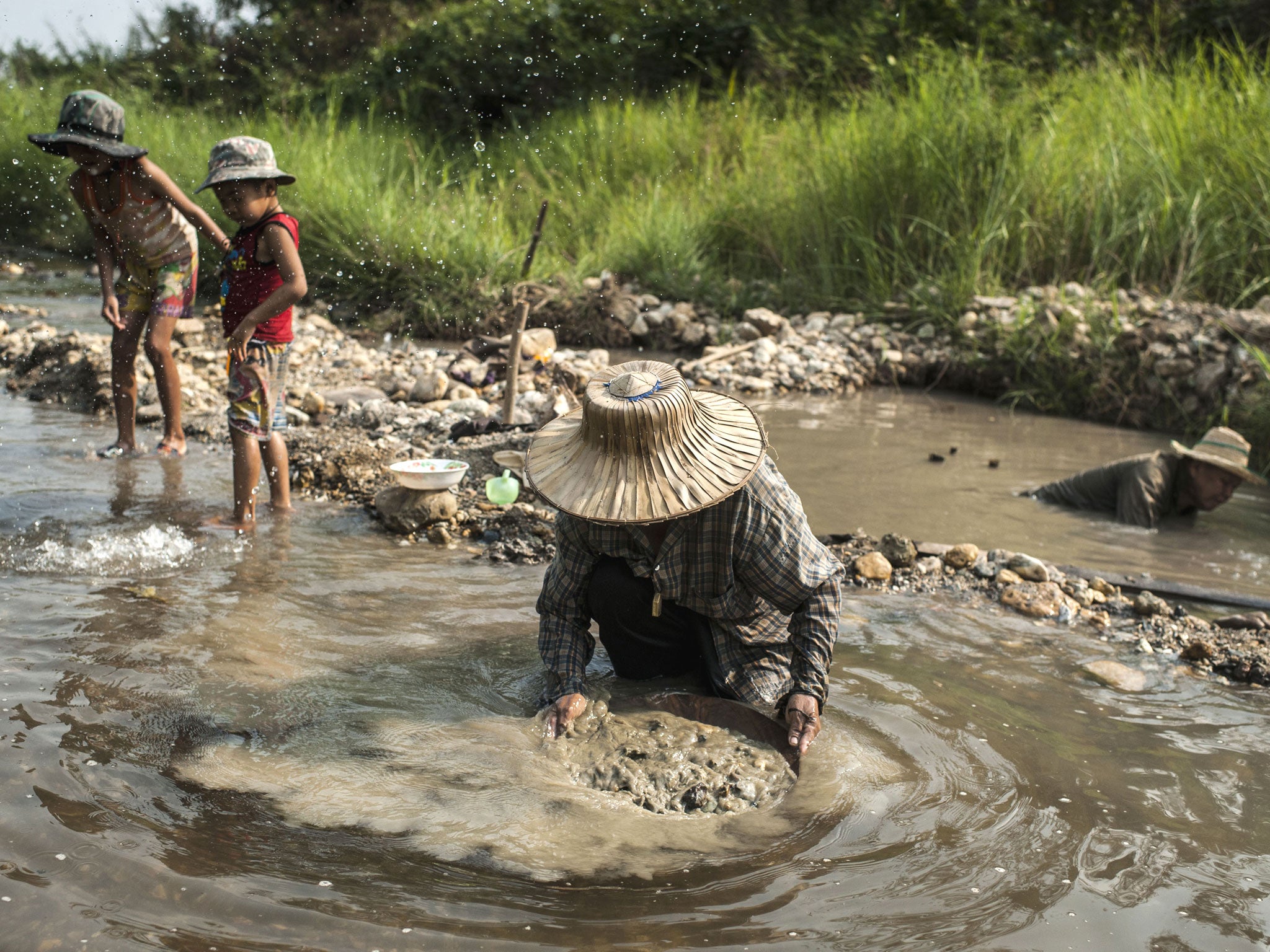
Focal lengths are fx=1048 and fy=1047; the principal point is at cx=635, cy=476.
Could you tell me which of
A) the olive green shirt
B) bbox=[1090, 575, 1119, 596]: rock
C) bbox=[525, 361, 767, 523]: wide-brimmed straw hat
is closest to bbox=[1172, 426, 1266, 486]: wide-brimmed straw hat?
the olive green shirt

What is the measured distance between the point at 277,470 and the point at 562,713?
2.31 meters

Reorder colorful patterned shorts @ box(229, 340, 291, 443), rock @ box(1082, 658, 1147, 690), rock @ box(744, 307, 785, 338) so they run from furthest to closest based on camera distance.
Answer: rock @ box(744, 307, 785, 338)
colorful patterned shorts @ box(229, 340, 291, 443)
rock @ box(1082, 658, 1147, 690)

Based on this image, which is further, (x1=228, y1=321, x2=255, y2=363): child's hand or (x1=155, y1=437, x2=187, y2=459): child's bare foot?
(x1=155, y1=437, x2=187, y2=459): child's bare foot

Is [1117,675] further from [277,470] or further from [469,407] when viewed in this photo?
[469,407]

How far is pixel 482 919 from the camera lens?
195 centimetres

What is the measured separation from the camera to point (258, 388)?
160 inches

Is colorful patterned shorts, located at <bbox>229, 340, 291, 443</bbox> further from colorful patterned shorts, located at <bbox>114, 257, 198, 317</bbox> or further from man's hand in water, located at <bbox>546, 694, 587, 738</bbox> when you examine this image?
man's hand in water, located at <bbox>546, 694, 587, 738</bbox>

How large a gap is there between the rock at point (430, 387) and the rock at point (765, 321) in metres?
3.18

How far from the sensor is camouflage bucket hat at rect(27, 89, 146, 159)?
422 centimetres

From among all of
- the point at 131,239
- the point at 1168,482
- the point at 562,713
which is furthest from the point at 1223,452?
the point at 131,239

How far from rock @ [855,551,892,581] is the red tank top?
2419 mm

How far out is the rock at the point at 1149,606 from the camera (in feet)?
12.4

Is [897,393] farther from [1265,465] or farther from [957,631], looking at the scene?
[957,631]

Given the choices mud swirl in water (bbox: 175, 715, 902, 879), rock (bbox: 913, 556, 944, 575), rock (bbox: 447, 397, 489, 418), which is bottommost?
rock (bbox: 447, 397, 489, 418)
